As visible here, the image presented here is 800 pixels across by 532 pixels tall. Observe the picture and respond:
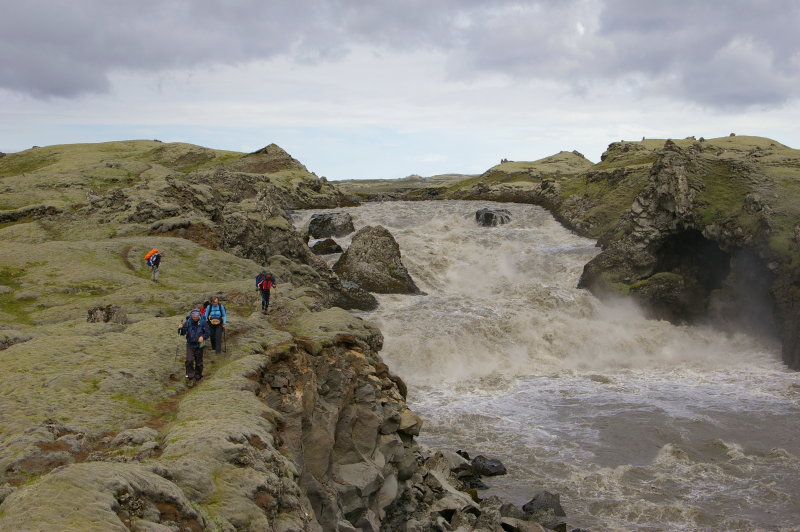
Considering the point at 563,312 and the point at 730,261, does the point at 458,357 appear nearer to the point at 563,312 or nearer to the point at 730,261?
the point at 563,312

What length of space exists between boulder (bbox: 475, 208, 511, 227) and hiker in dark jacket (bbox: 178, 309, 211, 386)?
2823 inches

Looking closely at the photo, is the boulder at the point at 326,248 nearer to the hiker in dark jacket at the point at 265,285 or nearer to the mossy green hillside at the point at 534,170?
the hiker in dark jacket at the point at 265,285

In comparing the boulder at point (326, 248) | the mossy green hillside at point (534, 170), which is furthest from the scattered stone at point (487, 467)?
the mossy green hillside at point (534, 170)

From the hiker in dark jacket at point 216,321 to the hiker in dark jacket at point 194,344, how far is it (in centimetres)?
197

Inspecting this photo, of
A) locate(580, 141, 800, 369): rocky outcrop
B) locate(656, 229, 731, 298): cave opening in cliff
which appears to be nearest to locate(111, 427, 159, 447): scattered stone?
locate(580, 141, 800, 369): rocky outcrop

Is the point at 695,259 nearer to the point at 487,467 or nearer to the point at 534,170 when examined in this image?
the point at 487,467

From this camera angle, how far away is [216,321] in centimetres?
2400

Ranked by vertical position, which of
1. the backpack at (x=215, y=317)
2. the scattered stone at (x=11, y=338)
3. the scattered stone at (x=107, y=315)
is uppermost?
the backpack at (x=215, y=317)

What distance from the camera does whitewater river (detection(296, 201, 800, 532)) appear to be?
28281 millimetres

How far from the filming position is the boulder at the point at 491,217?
90.4 meters

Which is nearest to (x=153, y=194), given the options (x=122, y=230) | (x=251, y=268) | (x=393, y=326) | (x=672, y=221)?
(x=122, y=230)

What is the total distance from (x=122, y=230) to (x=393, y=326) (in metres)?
24.1

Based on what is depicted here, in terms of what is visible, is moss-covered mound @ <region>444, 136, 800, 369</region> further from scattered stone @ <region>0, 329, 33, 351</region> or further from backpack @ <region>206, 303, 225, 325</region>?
scattered stone @ <region>0, 329, 33, 351</region>

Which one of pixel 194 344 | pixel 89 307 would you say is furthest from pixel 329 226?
pixel 194 344
